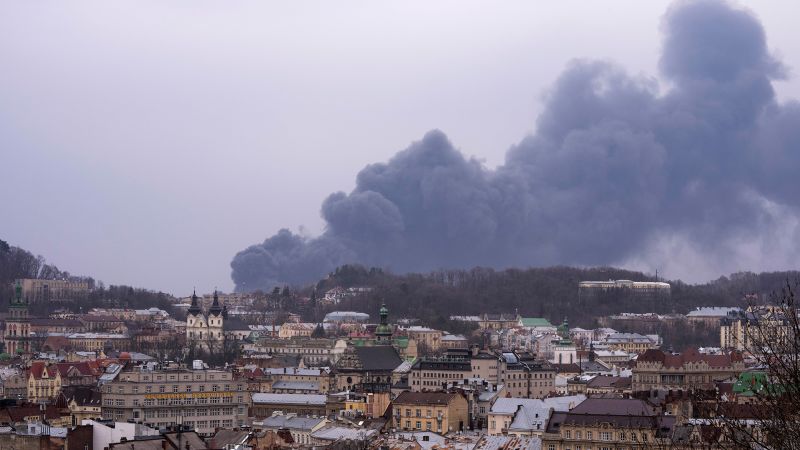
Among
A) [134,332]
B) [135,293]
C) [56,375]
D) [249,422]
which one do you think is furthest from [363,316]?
[249,422]

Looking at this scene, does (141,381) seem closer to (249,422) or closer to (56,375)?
(249,422)

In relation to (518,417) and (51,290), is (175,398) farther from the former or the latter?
(51,290)

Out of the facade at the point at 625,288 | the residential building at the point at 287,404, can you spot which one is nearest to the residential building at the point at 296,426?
the residential building at the point at 287,404

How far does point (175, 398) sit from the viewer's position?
6412cm

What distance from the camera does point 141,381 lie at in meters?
64.5

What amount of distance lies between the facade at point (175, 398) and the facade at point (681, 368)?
21.5m

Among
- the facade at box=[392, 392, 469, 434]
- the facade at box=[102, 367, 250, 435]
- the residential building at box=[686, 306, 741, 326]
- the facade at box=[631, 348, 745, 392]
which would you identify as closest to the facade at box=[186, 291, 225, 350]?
the residential building at box=[686, 306, 741, 326]

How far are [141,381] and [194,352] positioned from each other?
4801 cm

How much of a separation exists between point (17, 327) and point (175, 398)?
2911 inches

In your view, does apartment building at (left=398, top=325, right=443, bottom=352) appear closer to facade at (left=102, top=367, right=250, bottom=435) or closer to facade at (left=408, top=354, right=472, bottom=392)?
facade at (left=408, top=354, right=472, bottom=392)

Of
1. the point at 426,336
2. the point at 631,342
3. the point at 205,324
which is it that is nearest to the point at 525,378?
the point at 426,336

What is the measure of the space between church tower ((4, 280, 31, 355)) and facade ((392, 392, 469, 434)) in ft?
204

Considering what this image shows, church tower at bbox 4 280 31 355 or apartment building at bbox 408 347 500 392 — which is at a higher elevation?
church tower at bbox 4 280 31 355

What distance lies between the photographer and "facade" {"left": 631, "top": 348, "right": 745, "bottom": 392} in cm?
7731
